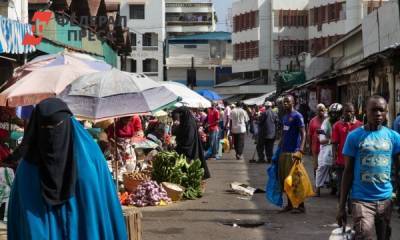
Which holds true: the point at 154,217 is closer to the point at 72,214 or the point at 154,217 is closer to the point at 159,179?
the point at 159,179

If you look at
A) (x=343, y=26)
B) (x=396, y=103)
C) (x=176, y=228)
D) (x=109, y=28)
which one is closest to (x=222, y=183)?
(x=396, y=103)

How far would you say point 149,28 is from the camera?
71.5 meters

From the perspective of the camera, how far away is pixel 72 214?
416 cm

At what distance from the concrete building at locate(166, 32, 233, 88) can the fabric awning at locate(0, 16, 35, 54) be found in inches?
2385

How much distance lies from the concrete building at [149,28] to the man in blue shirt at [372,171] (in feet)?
215

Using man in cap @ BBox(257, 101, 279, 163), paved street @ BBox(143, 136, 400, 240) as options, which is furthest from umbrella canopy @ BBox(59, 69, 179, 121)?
man in cap @ BBox(257, 101, 279, 163)

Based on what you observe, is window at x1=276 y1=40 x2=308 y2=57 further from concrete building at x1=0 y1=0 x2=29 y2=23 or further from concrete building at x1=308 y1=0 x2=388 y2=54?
concrete building at x1=0 y1=0 x2=29 y2=23

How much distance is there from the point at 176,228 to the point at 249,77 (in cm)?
5777

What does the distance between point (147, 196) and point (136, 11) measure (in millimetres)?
61956

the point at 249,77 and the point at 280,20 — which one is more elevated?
the point at 280,20

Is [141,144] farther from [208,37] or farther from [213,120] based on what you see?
[208,37]

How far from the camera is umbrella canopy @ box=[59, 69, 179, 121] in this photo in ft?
26.9

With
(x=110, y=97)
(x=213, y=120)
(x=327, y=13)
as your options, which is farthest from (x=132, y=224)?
(x=327, y=13)

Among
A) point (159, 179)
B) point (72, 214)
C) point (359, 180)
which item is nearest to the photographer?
point (72, 214)
